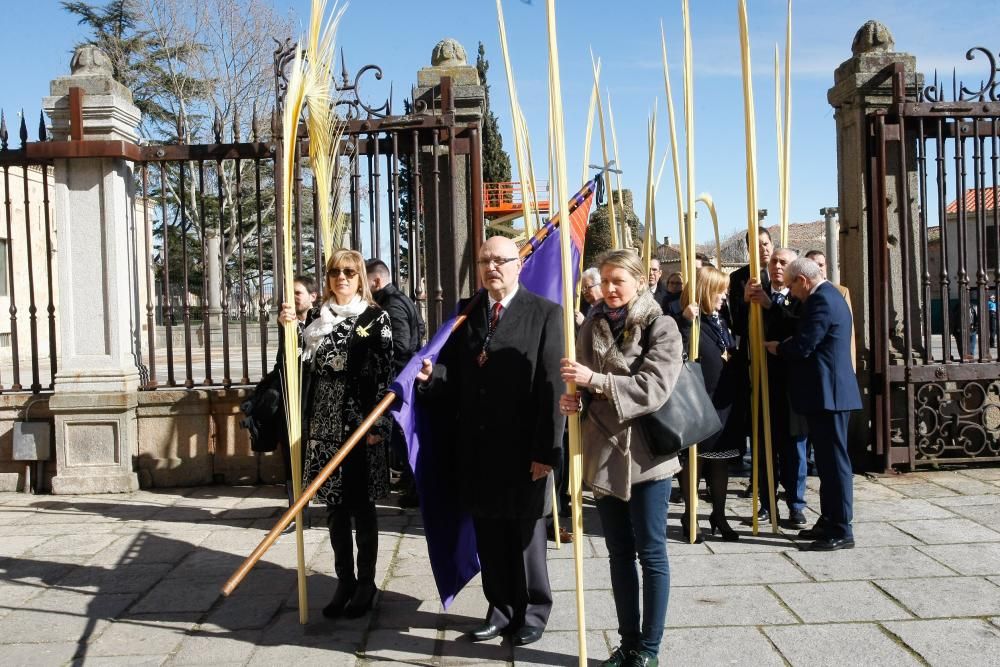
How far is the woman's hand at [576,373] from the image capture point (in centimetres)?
320

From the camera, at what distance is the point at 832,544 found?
491cm

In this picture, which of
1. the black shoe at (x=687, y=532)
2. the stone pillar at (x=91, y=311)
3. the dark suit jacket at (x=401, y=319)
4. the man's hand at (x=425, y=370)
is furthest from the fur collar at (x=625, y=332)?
the stone pillar at (x=91, y=311)

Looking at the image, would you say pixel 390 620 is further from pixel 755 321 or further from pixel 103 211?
pixel 103 211

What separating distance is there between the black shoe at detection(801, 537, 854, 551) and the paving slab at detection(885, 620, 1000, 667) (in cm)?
113

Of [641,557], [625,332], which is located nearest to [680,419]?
[625,332]

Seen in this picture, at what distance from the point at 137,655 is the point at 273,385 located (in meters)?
1.37

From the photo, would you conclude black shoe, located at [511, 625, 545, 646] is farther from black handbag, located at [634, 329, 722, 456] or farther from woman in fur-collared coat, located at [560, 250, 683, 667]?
black handbag, located at [634, 329, 722, 456]

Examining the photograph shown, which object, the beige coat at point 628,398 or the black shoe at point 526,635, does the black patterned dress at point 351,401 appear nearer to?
the black shoe at point 526,635

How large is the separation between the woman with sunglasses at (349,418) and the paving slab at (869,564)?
2.22m

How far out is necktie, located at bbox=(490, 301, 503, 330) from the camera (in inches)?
146

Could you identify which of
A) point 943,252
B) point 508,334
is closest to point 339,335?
point 508,334

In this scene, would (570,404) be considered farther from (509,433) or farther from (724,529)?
(724,529)

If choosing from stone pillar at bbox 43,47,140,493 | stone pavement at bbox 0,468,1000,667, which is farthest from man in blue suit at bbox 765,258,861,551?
stone pillar at bbox 43,47,140,493

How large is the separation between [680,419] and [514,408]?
26.7 inches
